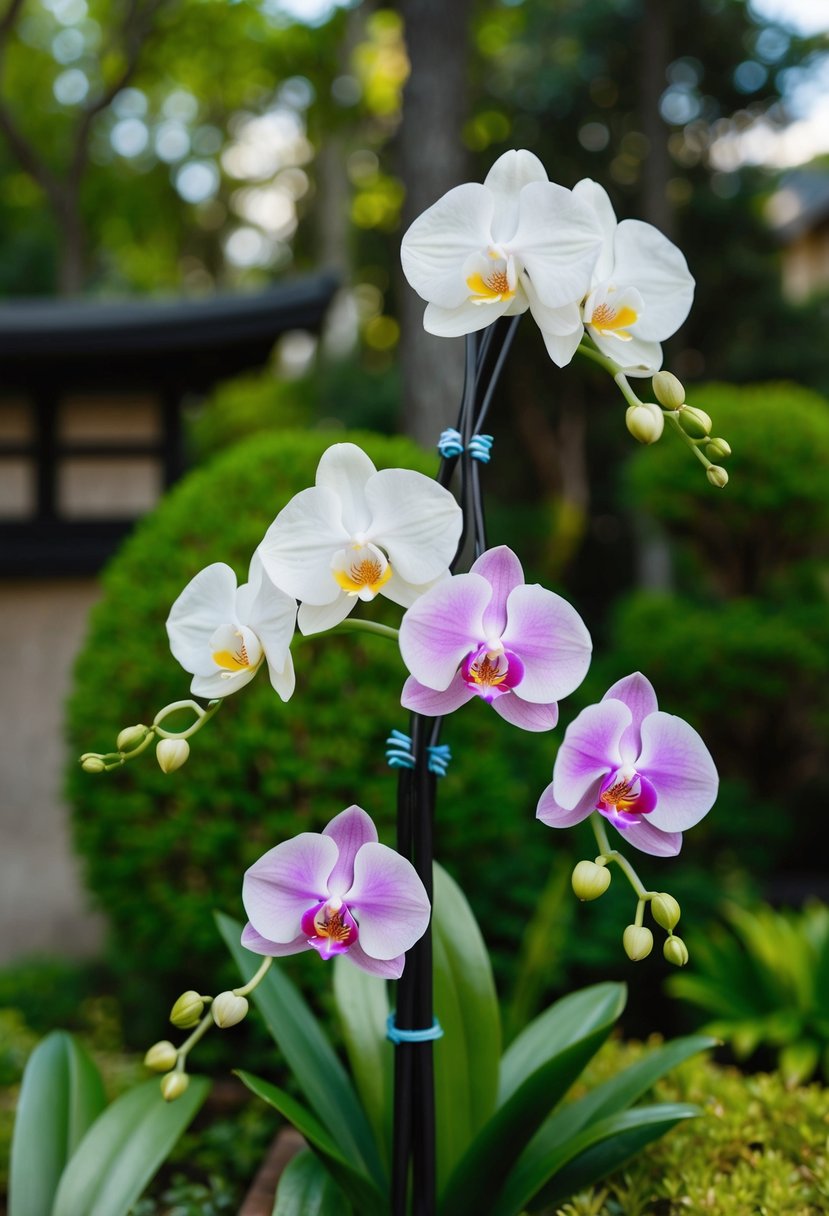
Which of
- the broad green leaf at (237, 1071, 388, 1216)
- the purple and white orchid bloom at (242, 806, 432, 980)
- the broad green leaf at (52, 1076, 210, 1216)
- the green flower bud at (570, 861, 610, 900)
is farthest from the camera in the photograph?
the broad green leaf at (52, 1076, 210, 1216)

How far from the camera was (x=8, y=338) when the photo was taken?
14.0 feet

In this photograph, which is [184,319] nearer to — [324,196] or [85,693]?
[85,693]

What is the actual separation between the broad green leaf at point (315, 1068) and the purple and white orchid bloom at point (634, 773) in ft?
2.24

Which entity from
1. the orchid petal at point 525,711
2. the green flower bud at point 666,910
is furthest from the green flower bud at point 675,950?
the orchid petal at point 525,711

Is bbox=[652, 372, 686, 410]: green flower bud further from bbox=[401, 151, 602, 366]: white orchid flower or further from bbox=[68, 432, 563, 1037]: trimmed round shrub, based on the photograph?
bbox=[68, 432, 563, 1037]: trimmed round shrub

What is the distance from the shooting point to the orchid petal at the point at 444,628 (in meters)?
0.94

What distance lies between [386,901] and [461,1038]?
21.8 inches

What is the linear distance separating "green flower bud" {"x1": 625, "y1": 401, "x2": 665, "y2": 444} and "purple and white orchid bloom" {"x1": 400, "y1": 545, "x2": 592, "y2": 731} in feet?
0.60

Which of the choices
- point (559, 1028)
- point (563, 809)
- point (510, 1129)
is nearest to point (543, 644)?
point (563, 809)

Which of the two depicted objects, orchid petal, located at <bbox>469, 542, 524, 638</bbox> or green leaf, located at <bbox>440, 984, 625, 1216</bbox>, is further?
green leaf, located at <bbox>440, 984, 625, 1216</bbox>

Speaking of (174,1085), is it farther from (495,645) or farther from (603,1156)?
(603,1156)

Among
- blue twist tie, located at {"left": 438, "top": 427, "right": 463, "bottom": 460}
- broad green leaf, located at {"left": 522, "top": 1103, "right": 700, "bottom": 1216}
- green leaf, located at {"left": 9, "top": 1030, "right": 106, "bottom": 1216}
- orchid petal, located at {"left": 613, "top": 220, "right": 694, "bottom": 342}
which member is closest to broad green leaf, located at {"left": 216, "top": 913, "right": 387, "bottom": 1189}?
broad green leaf, located at {"left": 522, "top": 1103, "right": 700, "bottom": 1216}

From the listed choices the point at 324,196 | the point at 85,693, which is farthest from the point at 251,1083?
the point at 324,196

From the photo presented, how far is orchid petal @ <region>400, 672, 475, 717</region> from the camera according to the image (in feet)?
3.20
